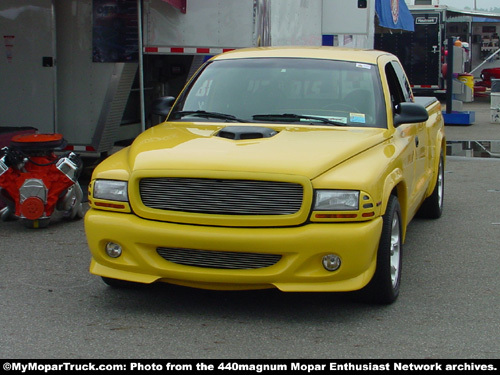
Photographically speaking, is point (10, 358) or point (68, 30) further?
point (68, 30)

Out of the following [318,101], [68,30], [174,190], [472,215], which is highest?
[68,30]

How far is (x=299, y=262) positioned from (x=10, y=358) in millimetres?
1707

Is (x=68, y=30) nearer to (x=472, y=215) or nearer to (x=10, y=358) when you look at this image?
(x=472, y=215)

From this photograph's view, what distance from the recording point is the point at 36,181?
7777 mm

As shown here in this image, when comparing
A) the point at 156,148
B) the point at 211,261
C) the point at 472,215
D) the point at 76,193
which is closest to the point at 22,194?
the point at 76,193

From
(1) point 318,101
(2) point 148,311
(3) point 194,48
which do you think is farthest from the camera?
(3) point 194,48

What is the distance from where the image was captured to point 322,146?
525 centimetres

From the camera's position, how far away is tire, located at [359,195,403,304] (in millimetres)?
5121

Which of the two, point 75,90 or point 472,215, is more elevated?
point 75,90

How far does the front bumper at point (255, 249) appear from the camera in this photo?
4.75 meters

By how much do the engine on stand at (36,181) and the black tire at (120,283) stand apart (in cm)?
241

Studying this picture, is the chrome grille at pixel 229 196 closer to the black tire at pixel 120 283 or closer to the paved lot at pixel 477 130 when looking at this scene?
the black tire at pixel 120 283

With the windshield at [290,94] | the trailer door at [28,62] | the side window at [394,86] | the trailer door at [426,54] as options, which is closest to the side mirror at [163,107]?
the windshield at [290,94]

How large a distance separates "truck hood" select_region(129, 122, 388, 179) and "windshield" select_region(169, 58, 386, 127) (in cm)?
23
